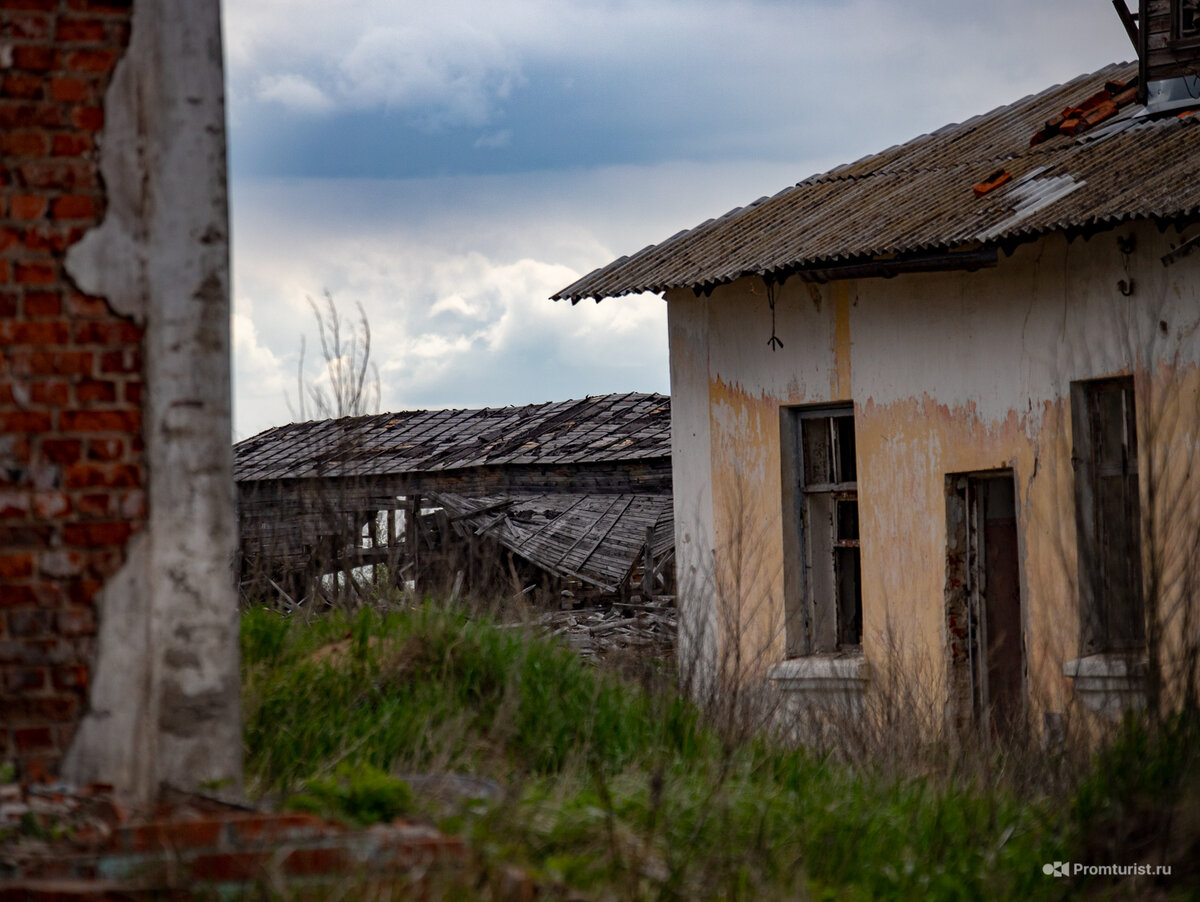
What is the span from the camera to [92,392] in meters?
4.09

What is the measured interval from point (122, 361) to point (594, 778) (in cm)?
214

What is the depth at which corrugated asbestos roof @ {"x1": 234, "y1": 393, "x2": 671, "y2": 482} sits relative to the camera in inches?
771

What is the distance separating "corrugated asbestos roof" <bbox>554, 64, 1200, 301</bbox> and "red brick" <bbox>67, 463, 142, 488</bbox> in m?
5.39

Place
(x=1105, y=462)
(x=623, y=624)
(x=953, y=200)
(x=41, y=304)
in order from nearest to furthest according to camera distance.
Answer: (x=41, y=304)
(x=1105, y=462)
(x=953, y=200)
(x=623, y=624)

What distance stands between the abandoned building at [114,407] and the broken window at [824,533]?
20.0 feet

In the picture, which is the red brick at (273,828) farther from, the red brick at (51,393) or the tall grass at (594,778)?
the red brick at (51,393)

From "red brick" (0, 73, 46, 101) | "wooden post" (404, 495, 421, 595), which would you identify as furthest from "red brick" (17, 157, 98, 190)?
"wooden post" (404, 495, 421, 595)

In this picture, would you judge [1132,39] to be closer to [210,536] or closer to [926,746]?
[926,746]

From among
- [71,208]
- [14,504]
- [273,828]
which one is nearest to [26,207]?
[71,208]

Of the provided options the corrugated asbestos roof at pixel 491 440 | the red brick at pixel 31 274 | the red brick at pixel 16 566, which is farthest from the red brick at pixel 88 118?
the corrugated asbestos roof at pixel 491 440

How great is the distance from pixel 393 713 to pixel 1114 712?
14.3ft

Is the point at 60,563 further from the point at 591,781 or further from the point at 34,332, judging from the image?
the point at 591,781

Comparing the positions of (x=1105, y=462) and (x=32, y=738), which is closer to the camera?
(x=32, y=738)

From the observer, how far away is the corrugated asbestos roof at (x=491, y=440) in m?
19.6
